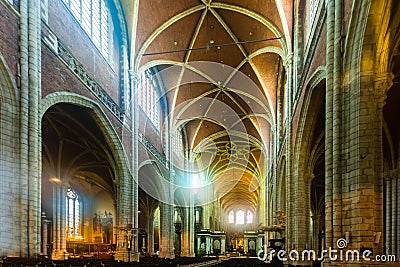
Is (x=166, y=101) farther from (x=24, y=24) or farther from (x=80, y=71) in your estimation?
(x=24, y=24)

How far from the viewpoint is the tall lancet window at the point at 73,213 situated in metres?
33.4

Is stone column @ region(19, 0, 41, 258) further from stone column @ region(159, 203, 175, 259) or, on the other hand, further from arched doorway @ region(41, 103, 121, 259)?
stone column @ region(159, 203, 175, 259)

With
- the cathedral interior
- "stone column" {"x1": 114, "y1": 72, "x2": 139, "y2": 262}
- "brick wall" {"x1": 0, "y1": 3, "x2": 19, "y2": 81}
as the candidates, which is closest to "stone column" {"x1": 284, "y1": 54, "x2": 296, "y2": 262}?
the cathedral interior

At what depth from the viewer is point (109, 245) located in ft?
119

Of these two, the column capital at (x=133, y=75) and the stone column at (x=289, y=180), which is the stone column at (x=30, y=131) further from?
the stone column at (x=289, y=180)

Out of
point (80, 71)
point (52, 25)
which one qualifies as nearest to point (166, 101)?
point (80, 71)

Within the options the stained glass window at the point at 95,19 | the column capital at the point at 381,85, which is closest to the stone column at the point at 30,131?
the stained glass window at the point at 95,19

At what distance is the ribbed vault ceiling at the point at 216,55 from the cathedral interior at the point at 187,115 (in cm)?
11

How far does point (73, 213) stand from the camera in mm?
34531

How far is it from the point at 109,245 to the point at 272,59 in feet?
75.5

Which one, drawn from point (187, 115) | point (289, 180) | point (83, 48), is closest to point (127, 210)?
point (289, 180)

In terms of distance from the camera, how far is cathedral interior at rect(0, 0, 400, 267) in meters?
8.62

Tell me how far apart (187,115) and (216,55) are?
29.0ft

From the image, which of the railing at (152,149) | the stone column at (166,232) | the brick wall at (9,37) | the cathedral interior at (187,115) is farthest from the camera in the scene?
the stone column at (166,232)
